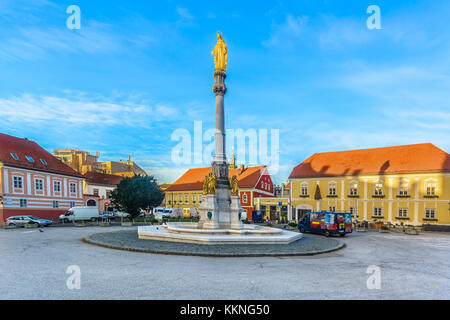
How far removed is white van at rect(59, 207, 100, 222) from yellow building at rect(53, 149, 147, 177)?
2903 cm

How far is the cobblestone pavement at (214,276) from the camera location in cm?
652

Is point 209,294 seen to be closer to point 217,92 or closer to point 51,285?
point 51,285

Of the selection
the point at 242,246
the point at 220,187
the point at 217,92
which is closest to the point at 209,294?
the point at 242,246

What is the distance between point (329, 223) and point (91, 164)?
62.2m

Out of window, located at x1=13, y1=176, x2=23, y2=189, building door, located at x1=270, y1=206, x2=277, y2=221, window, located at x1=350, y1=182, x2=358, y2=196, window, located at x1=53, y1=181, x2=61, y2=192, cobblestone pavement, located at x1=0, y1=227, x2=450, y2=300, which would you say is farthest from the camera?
building door, located at x1=270, y1=206, x2=277, y2=221

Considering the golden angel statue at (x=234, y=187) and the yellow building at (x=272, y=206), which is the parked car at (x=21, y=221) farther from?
the yellow building at (x=272, y=206)

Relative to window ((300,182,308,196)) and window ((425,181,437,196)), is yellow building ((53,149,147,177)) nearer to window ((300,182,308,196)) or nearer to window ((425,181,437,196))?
window ((300,182,308,196))

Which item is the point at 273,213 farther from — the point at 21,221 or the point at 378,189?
the point at 21,221

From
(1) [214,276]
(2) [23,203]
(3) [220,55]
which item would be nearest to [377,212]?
(3) [220,55]

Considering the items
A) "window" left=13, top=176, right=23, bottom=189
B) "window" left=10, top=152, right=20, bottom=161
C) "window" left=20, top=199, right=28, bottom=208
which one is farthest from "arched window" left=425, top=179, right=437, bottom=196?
"window" left=10, top=152, right=20, bottom=161

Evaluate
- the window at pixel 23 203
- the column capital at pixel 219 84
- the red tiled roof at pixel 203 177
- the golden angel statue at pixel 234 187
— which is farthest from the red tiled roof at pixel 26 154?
the golden angel statue at pixel 234 187

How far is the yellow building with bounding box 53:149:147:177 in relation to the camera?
62.0 metres

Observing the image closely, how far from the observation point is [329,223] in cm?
2103
